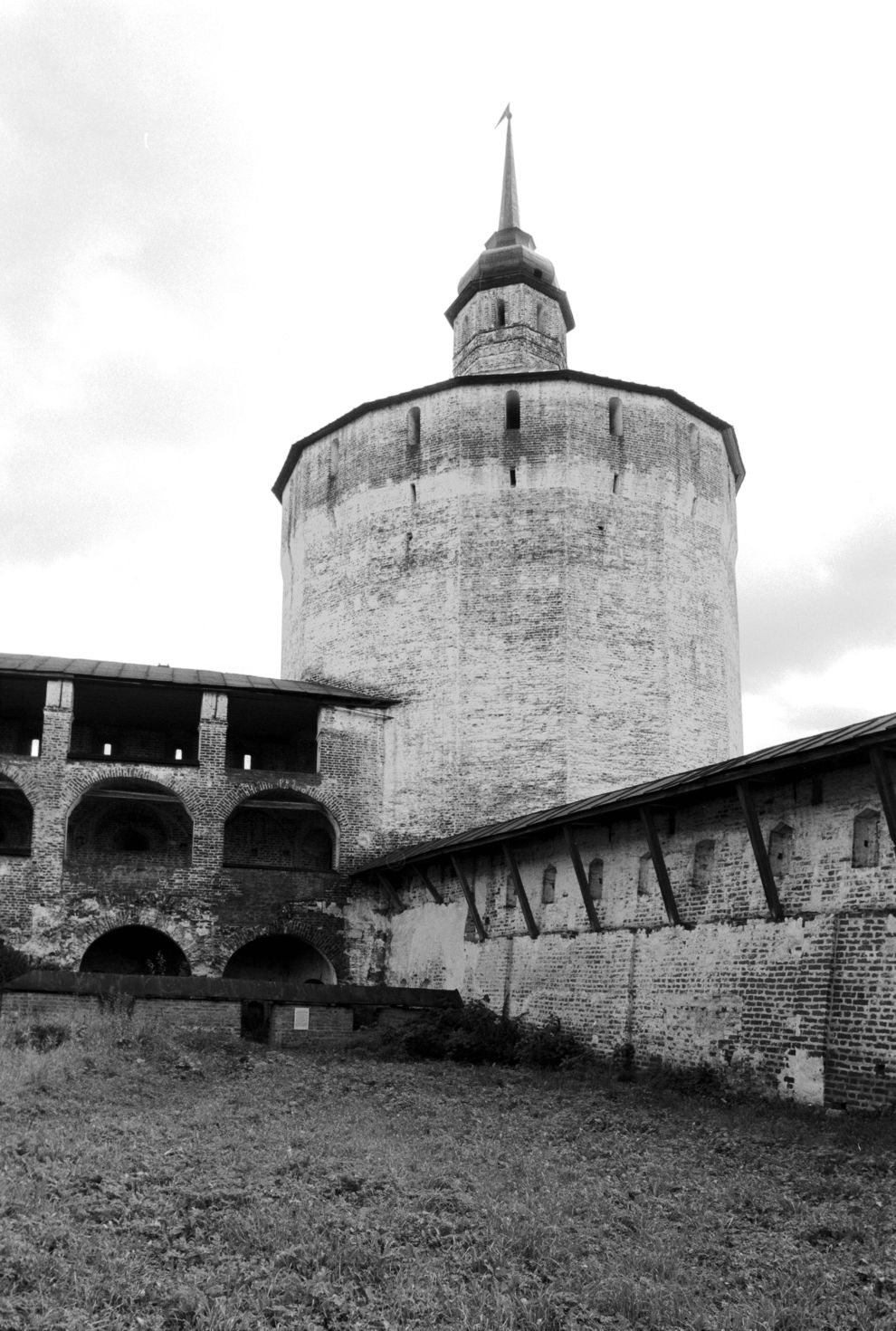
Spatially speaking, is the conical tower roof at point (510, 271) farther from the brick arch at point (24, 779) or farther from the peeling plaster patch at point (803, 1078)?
the peeling plaster patch at point (803, 1078)

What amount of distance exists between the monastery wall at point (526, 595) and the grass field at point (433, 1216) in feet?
41.9

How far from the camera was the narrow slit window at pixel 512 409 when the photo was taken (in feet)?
85.0

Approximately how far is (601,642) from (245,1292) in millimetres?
19256

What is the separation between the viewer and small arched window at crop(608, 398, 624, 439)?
2573cm

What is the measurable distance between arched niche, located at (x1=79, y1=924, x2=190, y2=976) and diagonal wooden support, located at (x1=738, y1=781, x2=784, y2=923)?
13870 millimetres

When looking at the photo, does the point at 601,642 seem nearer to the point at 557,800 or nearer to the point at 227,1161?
the point at 557,800

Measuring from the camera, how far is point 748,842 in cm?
1350

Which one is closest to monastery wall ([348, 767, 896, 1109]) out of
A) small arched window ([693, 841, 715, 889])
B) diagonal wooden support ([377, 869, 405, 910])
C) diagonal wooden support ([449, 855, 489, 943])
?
small arched window ([693, 841, 715, 889])

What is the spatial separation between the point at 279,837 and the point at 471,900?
24.6 feet

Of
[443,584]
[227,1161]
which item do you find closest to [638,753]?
[443,584]

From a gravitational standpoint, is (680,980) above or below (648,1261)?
above

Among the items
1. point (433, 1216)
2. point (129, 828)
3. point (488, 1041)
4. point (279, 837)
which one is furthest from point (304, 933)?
point (433, 1216)

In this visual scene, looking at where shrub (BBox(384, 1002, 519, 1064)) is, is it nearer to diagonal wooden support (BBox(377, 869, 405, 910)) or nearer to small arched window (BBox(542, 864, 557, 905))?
small arched window (BBox(542, 864, 557, 905))

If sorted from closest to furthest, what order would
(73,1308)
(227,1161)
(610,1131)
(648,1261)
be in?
(73,1308)
(648,1261)
(227,1161)
(610,1131)
